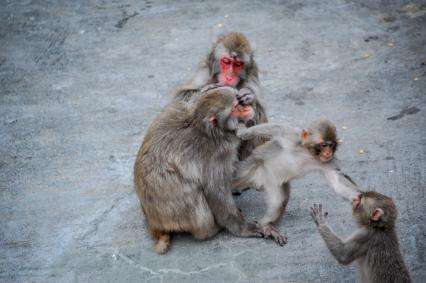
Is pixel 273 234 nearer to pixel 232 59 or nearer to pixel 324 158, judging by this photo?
pixel 324 158

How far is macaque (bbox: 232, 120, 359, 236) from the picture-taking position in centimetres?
387

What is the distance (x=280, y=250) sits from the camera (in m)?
4.22

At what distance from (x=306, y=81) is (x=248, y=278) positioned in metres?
2.61

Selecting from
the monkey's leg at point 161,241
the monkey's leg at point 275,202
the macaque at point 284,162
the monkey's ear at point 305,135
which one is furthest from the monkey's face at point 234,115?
the monkey's leg at point 161,241

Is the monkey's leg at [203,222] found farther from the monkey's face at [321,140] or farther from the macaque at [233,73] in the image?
the monkey's face at [321,140]

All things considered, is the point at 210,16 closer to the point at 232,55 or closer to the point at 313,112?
the point at 313,112

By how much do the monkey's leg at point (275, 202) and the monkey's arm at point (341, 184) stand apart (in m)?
0.34

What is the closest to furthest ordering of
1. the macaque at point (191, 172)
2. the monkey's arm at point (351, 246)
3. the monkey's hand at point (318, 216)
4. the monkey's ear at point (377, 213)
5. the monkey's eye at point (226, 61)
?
the monkey's ear at point (377, 213) → the monkey's arm at point (351, 246) → the monkey's hand at point (318, 216) → the macaque at point (191, 172) → the monkey's eye at point (226, 61)

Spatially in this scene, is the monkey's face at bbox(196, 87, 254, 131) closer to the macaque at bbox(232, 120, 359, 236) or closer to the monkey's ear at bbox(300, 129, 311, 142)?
the macaque at bbox(232, 120, 359, 236)

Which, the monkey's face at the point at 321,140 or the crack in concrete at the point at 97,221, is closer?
the monkey's face at the point at 321,140

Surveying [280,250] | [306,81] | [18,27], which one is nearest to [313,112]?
[306,81]

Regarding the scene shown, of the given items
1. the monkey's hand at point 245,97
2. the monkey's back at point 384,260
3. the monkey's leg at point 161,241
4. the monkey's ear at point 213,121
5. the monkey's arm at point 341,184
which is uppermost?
the monkey's hand at point 245,97

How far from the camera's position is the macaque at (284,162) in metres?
3.87

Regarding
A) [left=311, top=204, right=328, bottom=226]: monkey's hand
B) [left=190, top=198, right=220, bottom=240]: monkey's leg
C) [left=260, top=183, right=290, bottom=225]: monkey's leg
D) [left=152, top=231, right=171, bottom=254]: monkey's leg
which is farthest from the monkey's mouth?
[left=152, top=231, right=171, bottom=254]: monkey's leg
